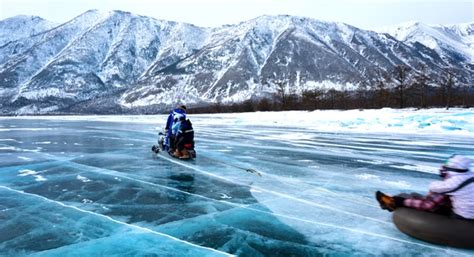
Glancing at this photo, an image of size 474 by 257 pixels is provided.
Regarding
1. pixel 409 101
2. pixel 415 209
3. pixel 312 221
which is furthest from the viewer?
pixel 409 101

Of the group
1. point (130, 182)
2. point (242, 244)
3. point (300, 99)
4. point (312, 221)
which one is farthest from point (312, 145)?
point (300, 99)

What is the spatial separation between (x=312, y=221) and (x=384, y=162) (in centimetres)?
674

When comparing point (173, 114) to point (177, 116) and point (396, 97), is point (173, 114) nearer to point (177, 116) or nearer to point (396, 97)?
point (177, 116)

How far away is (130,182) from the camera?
400 inches

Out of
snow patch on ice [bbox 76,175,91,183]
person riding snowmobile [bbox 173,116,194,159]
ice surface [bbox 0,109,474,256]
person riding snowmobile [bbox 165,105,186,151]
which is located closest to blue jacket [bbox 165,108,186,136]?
person riding snowmobile [bbox 165,105,186,151]

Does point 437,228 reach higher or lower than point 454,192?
lower

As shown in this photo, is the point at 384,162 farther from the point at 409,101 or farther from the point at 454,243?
the point at 409,101

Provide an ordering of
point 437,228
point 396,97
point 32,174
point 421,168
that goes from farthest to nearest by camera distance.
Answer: point 396,97, point 421,168, point 32,174, point 437,228

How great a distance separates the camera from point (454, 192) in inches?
222

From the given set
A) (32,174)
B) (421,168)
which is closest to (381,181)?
(421,168)

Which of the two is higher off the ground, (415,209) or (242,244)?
(415,209)

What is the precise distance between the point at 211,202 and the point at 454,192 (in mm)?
4035

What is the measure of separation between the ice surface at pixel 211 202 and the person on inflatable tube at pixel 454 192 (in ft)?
1.54

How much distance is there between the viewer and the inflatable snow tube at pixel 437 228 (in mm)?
5636
